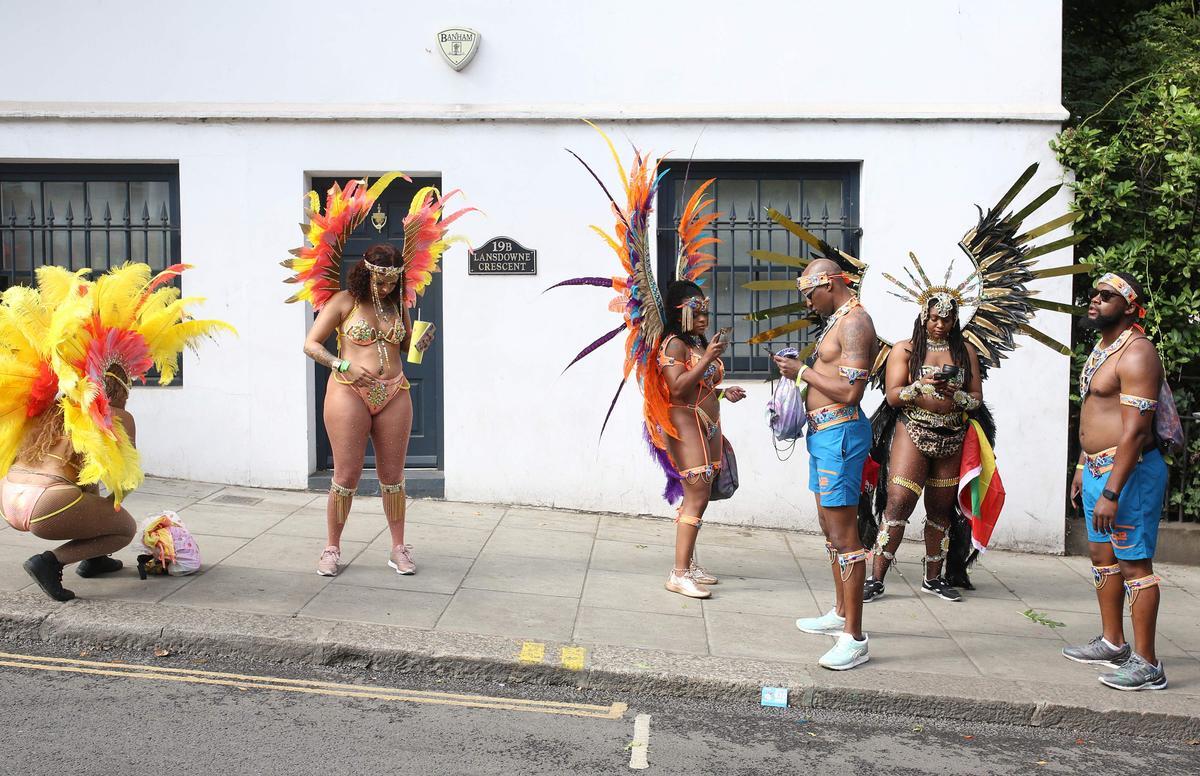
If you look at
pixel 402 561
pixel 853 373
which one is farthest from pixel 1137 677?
pixel 402 561

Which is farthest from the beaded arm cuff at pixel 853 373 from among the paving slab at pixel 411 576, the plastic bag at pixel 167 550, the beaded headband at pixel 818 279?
the plastic bag at pixel 167 550

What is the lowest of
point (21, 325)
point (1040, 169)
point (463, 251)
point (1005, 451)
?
point (1005, 451)

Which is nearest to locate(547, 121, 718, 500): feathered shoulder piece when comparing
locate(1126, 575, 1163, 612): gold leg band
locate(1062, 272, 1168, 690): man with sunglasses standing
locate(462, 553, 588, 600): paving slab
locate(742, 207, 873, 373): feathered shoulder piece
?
locate(742, 207, 873, 373): feathered shoulder piece

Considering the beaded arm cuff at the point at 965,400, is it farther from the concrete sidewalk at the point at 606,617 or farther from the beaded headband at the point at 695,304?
the beaded headband at the point at 695,304

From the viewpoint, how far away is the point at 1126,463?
16.1 ft

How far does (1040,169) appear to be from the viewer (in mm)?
8039

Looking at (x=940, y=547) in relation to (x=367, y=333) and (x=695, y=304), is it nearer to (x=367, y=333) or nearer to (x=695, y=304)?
(x=695, y=304)

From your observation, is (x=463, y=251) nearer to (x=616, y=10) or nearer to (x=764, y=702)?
(x=616, y=10)

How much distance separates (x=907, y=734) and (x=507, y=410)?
4.63 meters

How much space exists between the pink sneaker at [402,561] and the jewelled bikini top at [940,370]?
11.2ft

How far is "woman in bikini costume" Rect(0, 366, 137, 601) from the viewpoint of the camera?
5148 mm

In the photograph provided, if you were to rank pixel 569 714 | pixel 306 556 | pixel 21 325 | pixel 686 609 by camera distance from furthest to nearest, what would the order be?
pixel 306 556, pixel 686 609, pixel 21 325, pixel 569 714

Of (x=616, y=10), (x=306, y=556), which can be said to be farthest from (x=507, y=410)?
(x=616, y=10)

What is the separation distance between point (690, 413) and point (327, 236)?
2471 mm
